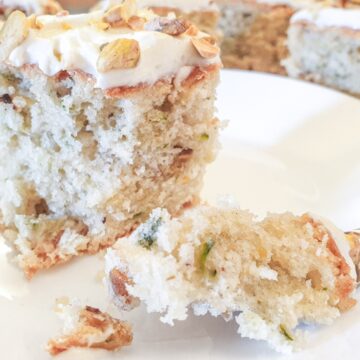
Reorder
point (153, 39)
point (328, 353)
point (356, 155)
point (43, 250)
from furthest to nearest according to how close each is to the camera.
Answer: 1. point (356, 155)
2. point (43, 250)
3. point (153, 39)
4. point (328, 353)

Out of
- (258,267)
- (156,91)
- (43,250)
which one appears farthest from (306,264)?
(43,250)

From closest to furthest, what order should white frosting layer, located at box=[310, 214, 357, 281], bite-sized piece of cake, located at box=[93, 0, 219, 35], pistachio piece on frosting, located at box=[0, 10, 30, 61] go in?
white frosting layer, located at box=[310, 214, 357, 281] < pistachio piece on frosting, located at box=[0, 10, 30, 61] < bite-sized piece of cake, located at box=[93, 0, 219, 35]

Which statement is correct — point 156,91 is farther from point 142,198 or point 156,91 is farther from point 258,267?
point 258,267

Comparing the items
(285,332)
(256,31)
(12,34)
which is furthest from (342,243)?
(256,31)

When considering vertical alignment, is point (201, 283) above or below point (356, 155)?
above

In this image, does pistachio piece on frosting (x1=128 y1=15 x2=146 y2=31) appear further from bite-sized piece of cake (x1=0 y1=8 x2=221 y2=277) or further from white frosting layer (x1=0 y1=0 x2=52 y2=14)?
white frosting layer (x1=0 y1=0 x2=52 y2=14)

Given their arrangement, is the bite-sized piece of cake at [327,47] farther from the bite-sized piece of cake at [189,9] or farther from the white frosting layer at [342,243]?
the white frosting layer at [342,243]

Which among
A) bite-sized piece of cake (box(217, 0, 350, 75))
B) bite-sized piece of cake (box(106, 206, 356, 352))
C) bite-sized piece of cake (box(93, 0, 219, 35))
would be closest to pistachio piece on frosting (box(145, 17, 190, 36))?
bite-sized piece of cake (box(106, 206, 356, 352))
